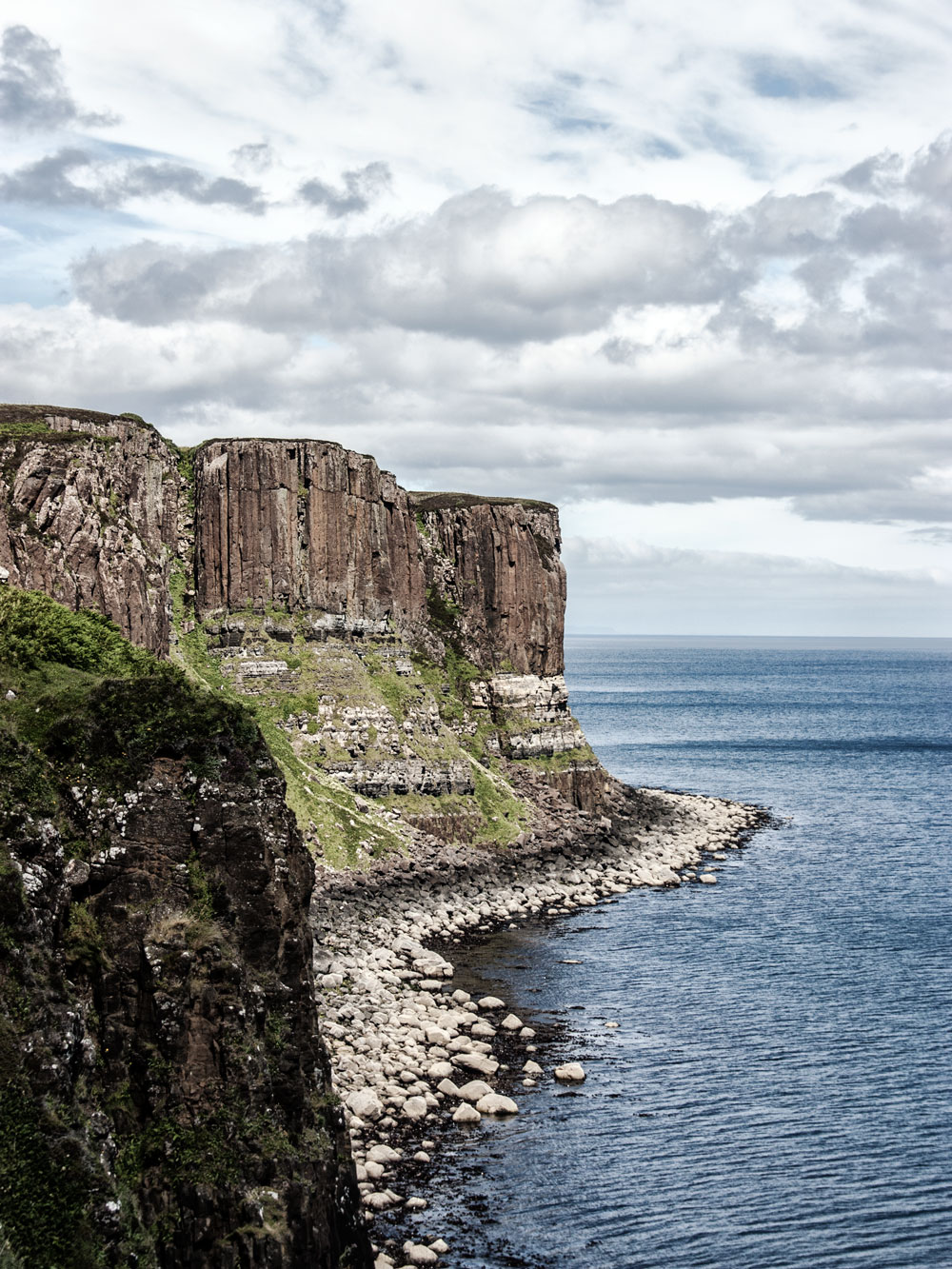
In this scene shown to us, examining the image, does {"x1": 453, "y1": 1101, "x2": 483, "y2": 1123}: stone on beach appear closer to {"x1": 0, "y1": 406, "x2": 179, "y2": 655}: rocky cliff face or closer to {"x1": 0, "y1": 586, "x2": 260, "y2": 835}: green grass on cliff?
{"x1": 0, "y1": 586, "x2": 260, "y2": 835}: green grass on cliff

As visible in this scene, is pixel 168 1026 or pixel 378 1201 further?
pixel 378 1201

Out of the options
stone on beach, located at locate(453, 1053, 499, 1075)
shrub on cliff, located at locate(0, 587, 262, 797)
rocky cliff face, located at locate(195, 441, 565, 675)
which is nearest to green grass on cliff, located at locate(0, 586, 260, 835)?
shrub on cliff, located at locate(0, 587, 262, 797)

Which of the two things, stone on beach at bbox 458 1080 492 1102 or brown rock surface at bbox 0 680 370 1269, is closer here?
brown rock surface at bbox 0 680 370 1269

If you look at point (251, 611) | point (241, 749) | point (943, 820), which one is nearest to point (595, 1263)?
point (241, 749)

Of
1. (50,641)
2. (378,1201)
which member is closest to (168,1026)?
(50,641)

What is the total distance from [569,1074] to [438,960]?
15.1m

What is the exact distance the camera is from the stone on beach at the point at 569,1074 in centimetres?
4941

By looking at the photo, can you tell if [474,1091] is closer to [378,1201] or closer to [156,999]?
[378,1201]

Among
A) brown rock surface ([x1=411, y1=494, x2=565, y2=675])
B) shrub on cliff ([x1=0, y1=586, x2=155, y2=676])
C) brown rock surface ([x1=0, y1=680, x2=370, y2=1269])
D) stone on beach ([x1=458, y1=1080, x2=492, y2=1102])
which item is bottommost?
stone on beach ([x1=458, y1=1080, x2=492, y2=1102])

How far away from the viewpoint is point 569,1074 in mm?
49562

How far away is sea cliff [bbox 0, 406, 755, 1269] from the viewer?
26.5 metres

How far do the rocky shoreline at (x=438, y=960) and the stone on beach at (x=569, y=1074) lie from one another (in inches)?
3.3

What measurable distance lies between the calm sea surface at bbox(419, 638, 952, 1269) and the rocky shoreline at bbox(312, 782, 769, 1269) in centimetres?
148

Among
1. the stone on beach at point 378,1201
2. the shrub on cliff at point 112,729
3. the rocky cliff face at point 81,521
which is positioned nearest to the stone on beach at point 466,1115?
the stone on beach at point 378,1201
